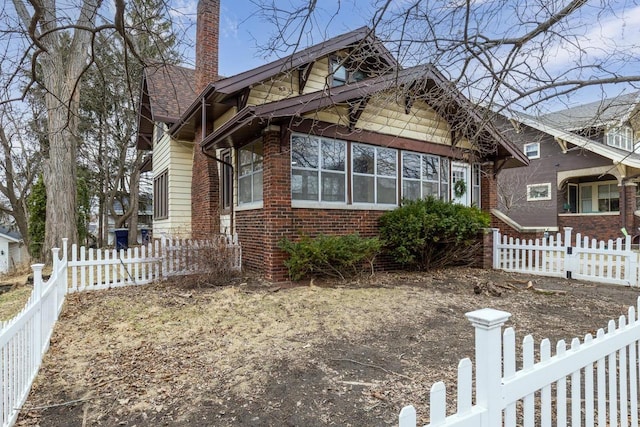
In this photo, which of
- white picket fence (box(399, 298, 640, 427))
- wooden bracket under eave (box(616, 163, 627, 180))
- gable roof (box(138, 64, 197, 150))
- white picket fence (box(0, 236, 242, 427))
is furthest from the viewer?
wooden bracket under eave (box(616, 163, 627, 180))

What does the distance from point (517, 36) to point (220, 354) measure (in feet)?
15.3

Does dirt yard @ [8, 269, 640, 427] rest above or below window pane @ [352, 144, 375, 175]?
below

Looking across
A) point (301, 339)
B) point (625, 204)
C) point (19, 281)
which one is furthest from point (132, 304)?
point (625, 204)

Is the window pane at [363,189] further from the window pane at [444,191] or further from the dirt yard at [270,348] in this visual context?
the window pane at [444,191]

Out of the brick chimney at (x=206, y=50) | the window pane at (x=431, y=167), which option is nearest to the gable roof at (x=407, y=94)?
the window pane at (x=431, y=167)

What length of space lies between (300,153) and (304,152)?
11 cm

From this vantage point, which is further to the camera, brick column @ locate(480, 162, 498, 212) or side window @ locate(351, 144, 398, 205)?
brick column @ locate(480, 162, 498, 212)

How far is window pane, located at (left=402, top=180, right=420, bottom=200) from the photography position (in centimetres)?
1005

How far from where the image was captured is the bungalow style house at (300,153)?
7.71 meters

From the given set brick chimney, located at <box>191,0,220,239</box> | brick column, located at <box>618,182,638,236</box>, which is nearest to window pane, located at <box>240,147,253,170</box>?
brick chimney, located at <box>191,0,220,239</box>

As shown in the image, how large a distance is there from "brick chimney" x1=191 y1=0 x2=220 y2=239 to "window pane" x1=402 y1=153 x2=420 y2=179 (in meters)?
5.31

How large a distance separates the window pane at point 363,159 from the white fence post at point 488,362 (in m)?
7.51

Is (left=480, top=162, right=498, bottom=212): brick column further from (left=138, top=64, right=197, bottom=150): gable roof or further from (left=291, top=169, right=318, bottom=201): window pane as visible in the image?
(left=138, top=64, right=197, bottom=150): gable roof

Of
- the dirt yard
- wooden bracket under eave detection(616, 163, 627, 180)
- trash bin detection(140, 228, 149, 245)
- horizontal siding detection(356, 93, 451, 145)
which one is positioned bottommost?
the dirt yard
